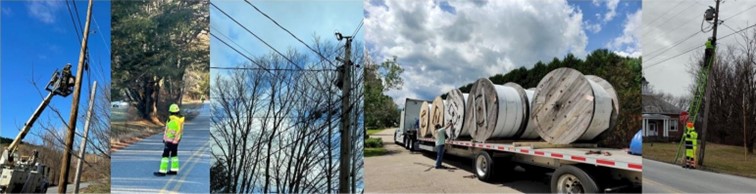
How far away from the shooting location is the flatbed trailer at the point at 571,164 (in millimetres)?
3670

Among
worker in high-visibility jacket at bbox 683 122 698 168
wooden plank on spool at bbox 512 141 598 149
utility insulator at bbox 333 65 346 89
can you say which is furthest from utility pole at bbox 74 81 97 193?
worker in high-visibility jacket at bbox 683 122 698 168

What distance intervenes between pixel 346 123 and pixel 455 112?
1.49 m

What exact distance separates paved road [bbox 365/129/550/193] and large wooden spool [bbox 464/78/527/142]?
1.66 ft

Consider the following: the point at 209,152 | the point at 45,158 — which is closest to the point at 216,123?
the point at 209,152

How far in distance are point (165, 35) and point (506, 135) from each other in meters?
4.01

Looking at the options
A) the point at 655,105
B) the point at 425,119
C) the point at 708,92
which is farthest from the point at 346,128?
the point at 708,92

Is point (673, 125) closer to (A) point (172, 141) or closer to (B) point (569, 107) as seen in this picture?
(B) point (569, 107)

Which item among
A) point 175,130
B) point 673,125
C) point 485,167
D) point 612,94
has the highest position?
point 612,94

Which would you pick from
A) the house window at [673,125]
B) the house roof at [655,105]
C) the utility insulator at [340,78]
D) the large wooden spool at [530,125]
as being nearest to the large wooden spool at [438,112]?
the large wooden spool at [530,125]

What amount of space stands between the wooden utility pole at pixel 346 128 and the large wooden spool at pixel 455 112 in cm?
134

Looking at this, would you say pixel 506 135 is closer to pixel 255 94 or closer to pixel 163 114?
pixel 255 94

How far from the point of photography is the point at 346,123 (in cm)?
487

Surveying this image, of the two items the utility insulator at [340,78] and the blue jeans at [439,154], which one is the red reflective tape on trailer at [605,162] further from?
the utility insulator at [340,78]

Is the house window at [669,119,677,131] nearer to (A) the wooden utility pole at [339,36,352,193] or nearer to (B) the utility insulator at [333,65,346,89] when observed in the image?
(A) the wooden utility pole at [339,36,352,193]
